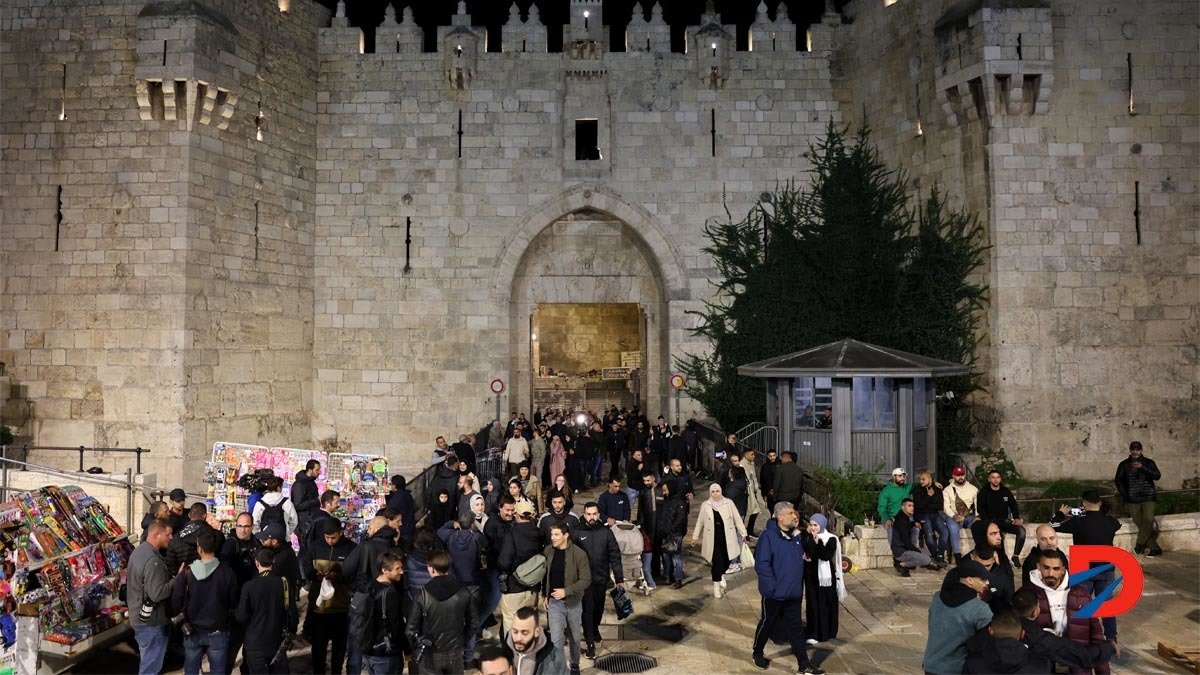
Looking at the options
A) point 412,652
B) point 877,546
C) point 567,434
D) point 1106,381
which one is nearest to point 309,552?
point 412,652

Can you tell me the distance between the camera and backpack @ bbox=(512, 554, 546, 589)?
6184 millimetres

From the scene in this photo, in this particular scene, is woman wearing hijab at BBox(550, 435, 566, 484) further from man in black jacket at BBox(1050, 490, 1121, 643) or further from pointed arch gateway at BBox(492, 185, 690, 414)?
man in black jacket at BBox(1050, 490, 1121, 643)

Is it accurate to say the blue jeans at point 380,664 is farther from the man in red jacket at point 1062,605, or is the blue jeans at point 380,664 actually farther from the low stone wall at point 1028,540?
the low stone wall at point 1028,540

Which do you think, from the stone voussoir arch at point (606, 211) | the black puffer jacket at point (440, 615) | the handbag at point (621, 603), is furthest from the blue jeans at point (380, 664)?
the stone voussoir arch at point (606, 211)

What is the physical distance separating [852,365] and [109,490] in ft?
33.3

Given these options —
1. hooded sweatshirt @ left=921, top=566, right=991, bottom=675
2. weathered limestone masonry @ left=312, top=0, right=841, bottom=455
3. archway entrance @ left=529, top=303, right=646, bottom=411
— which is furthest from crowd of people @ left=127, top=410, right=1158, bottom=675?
archway entrance @ left=529, top=303, right=646, bottom=411

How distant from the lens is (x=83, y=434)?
14.0 m

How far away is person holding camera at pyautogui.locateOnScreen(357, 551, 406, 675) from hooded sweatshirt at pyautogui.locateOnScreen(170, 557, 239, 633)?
922 millimetres

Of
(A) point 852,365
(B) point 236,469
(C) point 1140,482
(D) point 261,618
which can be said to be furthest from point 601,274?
(D) point 261,618

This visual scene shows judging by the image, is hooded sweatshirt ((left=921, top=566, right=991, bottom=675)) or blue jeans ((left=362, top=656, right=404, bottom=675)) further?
blue jeans ((left=362, top=656, right=404, bottom=675))

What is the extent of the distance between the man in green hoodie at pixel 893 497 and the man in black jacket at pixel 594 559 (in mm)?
4175

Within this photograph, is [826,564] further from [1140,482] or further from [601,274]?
[601,274]

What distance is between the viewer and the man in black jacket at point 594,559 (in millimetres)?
6848

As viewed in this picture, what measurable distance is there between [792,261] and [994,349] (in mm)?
4367
